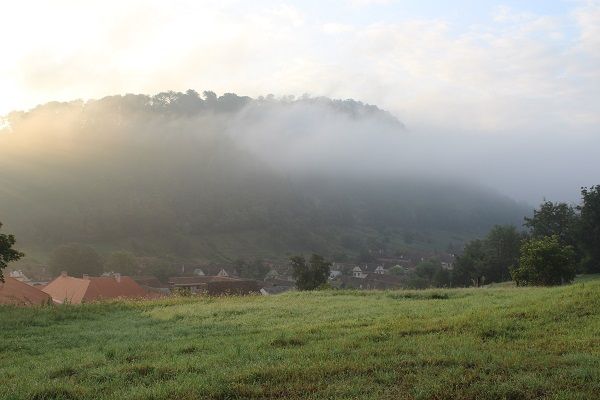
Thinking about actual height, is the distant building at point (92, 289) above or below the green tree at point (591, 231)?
below

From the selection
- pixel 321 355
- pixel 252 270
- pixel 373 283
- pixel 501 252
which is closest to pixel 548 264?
pixel 321 355

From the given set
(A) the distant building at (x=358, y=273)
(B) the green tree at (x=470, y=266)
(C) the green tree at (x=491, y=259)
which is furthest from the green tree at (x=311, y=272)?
(A) the distant building at (x=358, y=273)

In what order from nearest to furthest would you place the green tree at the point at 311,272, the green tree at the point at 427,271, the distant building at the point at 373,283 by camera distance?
1. the green tree at the point at 311,272
2. the distant building at the point at 373,283
3. the green tree at the point at 427,271

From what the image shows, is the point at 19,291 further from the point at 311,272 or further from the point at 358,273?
the point at 358,273

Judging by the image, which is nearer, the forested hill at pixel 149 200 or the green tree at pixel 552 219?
the green tree at pixel 552 219

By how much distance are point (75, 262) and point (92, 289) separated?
36775 millimetres

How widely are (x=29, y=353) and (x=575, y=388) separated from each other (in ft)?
30.8

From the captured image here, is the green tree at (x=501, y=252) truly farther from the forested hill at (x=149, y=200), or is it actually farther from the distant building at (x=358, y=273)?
the forested hill at (x=149, y=200)

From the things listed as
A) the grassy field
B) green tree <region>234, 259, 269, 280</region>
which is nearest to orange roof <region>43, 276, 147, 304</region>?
the grassy field

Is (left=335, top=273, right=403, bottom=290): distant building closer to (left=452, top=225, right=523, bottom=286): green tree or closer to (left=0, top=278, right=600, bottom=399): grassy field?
(left=452, top=225, right=523, bottom=286): green tree

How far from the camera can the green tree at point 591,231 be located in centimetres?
4534

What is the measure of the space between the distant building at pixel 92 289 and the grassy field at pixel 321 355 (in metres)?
23.5

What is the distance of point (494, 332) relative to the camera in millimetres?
9344

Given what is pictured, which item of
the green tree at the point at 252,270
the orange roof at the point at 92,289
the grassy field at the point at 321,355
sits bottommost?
the green tree at the point at 252,270
